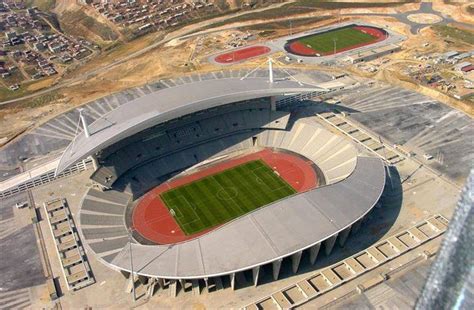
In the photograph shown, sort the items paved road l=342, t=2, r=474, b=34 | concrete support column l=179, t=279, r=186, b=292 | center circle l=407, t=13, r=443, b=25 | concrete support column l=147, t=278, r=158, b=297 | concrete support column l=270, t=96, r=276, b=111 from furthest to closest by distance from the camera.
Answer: center circle l=407, t=13, r=443, b=25, paved road l=342, t=2, r=474, b=34, concrete support column l=270, t=96, r=276, b=111, concrete support column l=147, t=278, r=158, b=297, concrete support column l=179, t=279, r=186, b=292

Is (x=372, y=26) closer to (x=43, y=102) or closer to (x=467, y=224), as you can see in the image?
(x=43, y=102)

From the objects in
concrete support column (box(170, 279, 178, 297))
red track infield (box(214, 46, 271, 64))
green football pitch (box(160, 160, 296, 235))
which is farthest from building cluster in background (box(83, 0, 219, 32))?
concrete support column (box(170, 279, 178, 297))

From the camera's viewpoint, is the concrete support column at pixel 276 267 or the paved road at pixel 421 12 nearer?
the concrete support column at pixel 276 267

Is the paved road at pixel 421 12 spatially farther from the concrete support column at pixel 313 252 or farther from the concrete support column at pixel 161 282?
the concrete support column at pixel 161 282

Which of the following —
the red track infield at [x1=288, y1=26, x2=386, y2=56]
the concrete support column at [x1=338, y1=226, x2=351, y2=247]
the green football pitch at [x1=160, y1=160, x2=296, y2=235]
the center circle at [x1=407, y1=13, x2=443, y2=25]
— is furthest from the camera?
the center circle at [x1=407, y1=13, x2=443, y2=25]

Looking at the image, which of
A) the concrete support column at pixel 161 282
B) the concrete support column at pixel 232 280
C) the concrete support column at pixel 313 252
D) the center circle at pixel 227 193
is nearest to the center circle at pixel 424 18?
the center circle at pixel 227 193

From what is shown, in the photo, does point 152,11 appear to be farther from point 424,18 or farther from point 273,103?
point 273,103

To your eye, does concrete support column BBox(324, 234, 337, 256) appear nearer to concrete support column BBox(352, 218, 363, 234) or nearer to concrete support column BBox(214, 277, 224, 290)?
concrete support column BBox(352, 218, 363, 234)
